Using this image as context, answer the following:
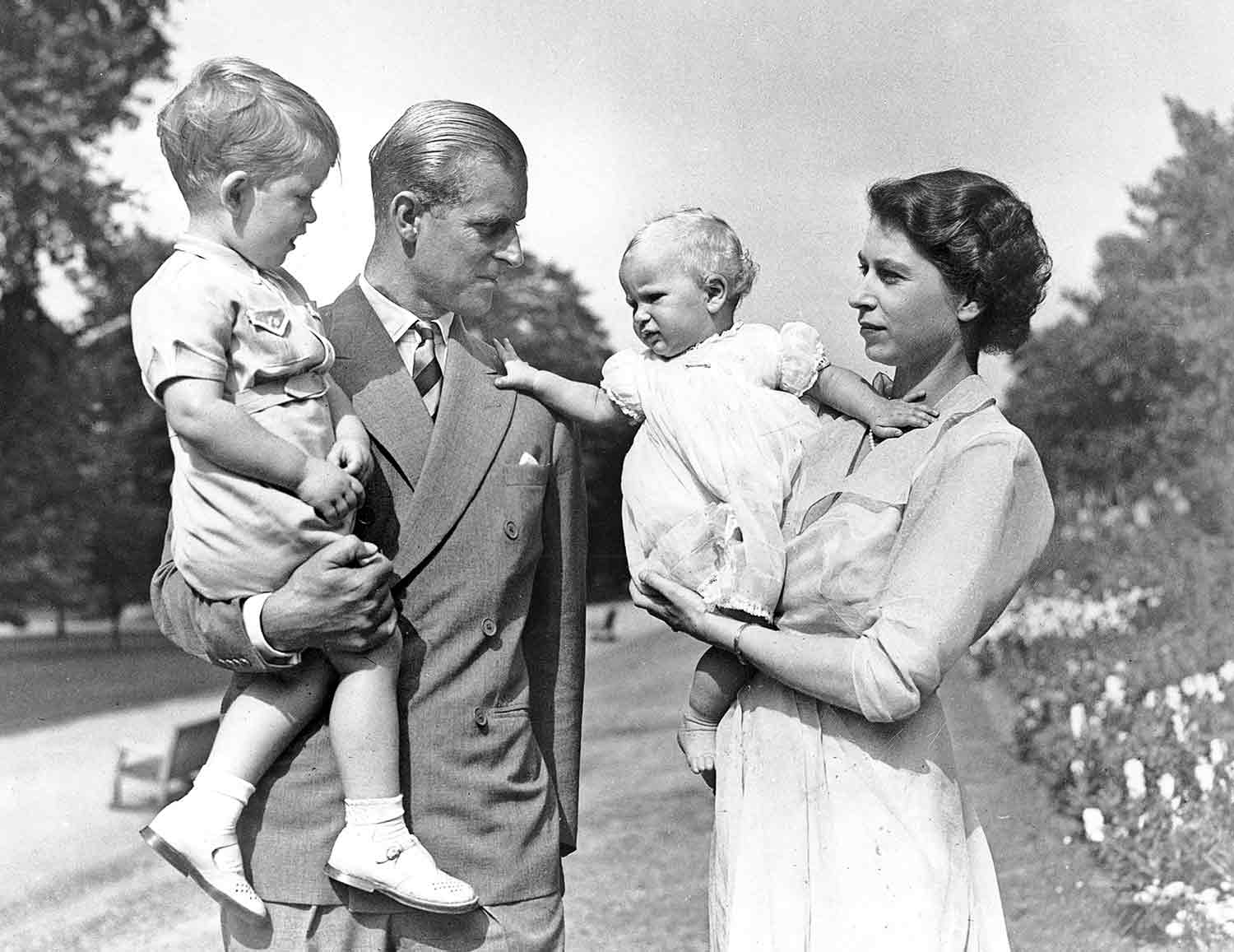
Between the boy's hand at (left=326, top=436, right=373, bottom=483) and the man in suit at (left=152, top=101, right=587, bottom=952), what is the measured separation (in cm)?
9

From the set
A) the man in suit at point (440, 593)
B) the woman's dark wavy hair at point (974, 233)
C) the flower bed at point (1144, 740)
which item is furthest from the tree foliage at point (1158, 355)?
the man in suit at point (440, 593)

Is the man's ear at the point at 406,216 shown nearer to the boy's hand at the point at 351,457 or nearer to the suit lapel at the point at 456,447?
the suit lapel at the point at 456,447

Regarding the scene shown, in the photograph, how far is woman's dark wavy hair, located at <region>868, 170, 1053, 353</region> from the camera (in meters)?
2.08

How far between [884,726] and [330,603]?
0.89 m

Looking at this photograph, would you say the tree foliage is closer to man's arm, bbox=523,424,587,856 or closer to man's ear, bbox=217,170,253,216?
man's arm, bbox=523,424,587,856

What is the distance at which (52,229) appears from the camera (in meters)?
5.87

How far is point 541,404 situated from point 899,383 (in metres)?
0.64

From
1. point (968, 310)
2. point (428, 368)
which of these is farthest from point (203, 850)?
point (968, 310)

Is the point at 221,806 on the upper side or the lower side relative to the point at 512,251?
lower

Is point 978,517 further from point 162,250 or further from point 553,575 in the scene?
point 162,250

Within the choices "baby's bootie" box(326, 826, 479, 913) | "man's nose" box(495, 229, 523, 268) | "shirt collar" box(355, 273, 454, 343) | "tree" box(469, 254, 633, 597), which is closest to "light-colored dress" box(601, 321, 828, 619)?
"man's nose" box(495, 229, 523, 268)

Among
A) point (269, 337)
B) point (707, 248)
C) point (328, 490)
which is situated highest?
point (707, 248)

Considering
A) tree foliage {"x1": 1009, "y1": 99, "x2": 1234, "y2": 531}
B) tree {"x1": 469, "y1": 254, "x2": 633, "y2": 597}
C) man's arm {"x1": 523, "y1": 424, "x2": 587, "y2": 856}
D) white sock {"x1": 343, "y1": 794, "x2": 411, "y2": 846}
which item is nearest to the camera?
white sock {"x1": 343, "y1": 794, "x2": 411, "y2": 846}

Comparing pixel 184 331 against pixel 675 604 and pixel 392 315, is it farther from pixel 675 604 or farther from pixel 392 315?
pixel 675 604
